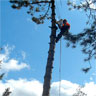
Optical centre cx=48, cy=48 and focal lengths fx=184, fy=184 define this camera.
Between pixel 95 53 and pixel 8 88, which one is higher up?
pixel 8 88

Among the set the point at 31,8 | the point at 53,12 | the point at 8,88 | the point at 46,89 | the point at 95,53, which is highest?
the point at 8,88

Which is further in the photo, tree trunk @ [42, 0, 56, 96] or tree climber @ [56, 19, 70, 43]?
tree climber @ [56, 19, 70, 43]

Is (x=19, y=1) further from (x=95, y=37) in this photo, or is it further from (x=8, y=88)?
(x=8, y=88)

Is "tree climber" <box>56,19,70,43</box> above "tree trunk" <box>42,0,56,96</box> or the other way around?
above

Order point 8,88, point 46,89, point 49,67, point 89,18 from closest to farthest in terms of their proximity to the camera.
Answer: point 46,89, point 49,67, point 89,18, point 8,88

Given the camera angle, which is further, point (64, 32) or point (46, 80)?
point (64, 32)

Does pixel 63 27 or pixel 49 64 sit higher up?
pixel 63 27

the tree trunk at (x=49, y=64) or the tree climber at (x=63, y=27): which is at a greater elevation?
the tree climber at (x=63, y=27)

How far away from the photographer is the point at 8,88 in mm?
42094

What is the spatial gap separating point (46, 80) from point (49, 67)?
469mm

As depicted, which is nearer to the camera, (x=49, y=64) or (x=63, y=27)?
(x=49, y=64)

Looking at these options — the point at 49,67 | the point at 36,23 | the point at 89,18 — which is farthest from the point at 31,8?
the point at 49,67

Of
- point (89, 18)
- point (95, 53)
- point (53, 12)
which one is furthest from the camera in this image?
point (95, 53)

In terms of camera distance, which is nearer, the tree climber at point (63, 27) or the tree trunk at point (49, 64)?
the tree trunk at point (49, 64)
